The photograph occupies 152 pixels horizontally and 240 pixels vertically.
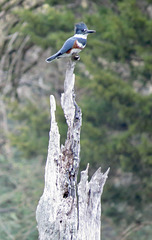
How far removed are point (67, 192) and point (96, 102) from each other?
5933mm

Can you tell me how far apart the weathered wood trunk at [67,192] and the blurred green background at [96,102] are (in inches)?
173

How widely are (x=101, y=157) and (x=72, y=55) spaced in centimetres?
528

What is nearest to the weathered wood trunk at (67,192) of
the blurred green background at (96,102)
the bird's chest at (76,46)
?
the bird's chest at (76,46)

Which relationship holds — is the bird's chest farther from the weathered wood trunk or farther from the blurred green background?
the blurred green background

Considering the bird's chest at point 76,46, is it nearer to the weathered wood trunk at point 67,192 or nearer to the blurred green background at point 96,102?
the weathered wood trunk at point 67,192

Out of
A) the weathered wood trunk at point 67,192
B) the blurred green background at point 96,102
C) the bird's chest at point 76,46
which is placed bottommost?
the weathered wood trunk at point 67,192

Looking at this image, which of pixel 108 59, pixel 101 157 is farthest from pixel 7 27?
pixel 101 157

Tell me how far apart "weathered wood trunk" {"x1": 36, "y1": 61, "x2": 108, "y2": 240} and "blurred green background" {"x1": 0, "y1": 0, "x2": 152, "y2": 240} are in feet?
14.4

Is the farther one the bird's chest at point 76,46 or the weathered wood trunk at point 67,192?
the bird's chest at point 76,46

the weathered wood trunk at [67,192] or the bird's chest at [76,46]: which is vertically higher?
the bird's chest at [76,46]

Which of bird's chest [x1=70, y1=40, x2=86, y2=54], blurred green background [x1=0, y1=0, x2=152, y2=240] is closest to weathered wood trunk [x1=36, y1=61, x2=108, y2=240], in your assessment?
bird's chest [x1=70, y1=40, x2=86, y2=54]

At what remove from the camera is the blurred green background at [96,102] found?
8.77m

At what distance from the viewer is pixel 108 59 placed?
9305mm

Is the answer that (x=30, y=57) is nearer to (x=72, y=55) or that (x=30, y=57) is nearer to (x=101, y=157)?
(x=101, y=157)
